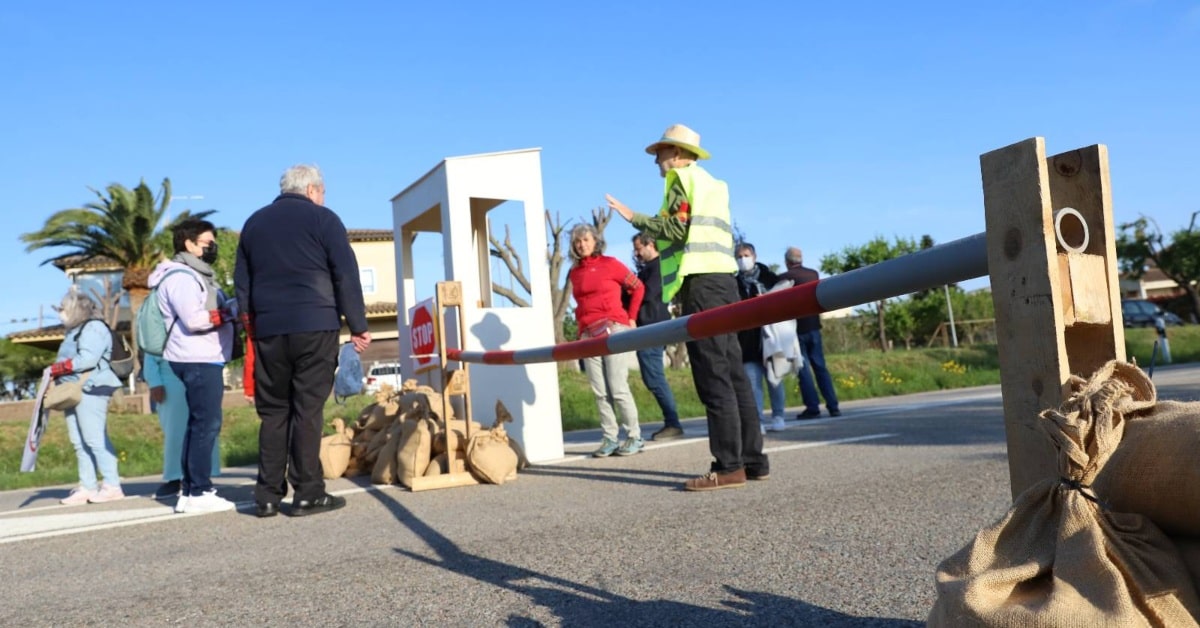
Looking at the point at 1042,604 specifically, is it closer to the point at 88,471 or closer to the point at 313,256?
the point at 313,256

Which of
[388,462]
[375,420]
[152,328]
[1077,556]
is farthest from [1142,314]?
[1077,556]

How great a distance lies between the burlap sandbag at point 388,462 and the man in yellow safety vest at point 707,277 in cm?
244

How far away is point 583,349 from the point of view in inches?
182

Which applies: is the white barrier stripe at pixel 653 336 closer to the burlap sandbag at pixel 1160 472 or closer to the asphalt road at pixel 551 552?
the asphalt road at pixel 551 552

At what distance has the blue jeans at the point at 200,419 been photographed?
6.28 metres

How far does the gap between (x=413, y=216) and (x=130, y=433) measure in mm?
10067

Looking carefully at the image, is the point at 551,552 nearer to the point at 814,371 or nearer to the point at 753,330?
the point at 753,330

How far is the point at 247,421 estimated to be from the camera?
1775 centimetres

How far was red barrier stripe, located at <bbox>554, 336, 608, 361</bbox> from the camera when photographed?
4340 mm

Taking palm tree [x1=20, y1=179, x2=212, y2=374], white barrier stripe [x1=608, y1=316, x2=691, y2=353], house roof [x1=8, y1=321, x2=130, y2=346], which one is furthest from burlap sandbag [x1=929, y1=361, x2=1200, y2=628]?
house roof [x1=8, y1=321, x2=130, y2=346]

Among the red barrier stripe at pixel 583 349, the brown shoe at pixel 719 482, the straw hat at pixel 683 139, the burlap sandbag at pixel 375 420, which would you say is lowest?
the brown shoe at pixel 719 482

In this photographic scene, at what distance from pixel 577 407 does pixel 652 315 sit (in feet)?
21.9

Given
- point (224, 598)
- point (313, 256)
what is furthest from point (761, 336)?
point (224, 598)

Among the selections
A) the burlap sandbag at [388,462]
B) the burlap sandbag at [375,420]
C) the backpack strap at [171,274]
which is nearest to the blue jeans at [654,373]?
the burlap sandbag at [375,420]
